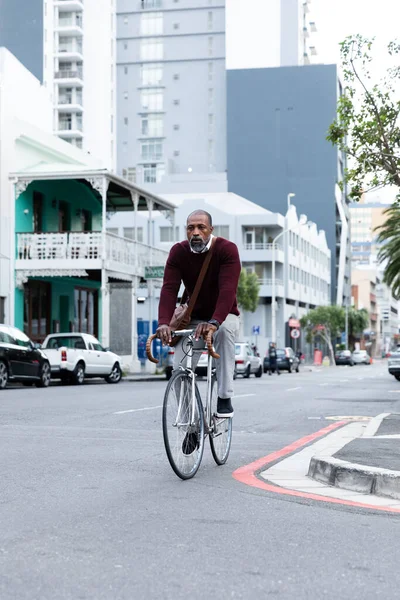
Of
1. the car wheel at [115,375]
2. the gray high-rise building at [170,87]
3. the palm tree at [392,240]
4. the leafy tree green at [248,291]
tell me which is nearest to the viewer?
the car wheel at [115,375]

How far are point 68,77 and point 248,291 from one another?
1279 inches

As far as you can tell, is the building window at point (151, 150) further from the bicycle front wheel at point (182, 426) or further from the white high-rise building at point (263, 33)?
the bicycle front wheel at point (182, 426)

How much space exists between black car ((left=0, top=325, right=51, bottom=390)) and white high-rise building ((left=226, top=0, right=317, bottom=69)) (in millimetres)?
83718

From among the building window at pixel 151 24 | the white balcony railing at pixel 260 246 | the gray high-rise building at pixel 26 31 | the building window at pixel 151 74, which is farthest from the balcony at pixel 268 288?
the building window at pixel 151 24

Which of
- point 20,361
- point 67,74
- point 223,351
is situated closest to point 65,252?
point 20,361

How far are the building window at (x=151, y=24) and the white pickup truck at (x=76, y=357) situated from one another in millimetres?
86125

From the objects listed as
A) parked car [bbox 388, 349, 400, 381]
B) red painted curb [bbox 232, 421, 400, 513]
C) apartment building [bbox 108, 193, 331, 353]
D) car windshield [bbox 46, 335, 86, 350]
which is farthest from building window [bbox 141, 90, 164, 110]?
red painted curb [bbox 232, 421, 400, 513]

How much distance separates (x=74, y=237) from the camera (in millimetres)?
31984

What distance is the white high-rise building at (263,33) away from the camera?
4136 inches

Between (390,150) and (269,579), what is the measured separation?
14.4 metres

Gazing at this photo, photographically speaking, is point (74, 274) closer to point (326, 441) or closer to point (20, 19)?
point (326, 441)

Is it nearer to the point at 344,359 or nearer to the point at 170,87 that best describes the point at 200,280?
the point at 344,359

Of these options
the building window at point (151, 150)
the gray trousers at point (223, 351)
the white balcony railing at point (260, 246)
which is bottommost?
the gray trousers at point (223, 351)

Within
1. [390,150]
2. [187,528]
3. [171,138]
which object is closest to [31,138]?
[390,150]
